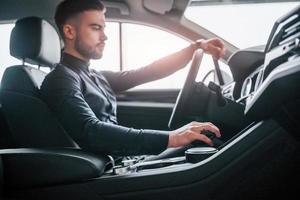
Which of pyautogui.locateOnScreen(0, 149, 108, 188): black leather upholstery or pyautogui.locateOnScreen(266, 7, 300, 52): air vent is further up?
pyautogui.locateOnScreen(266, 7, 300, 52): air vent

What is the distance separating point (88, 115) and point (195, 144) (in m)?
0.61

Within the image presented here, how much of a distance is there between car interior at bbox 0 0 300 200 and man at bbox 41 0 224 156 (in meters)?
0.06

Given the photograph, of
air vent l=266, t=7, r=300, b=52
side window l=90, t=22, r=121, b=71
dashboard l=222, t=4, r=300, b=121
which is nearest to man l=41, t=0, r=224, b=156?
dashboard l=222, t=4, r=300, b=121

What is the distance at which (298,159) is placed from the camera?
3.74ft

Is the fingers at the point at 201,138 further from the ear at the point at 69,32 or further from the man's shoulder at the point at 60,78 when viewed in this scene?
the ear at the point at 69,32

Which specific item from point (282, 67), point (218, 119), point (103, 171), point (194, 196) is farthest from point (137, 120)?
point (282, 67)

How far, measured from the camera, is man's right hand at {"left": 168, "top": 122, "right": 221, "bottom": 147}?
1327 mm

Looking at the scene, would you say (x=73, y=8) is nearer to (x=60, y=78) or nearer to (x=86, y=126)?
(x=60, y=78)

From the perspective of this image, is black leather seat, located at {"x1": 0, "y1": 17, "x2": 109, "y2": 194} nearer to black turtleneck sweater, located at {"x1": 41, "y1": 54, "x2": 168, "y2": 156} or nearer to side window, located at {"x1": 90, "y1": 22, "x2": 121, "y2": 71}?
black turtleneck sweater, located at {"x1": 41, "y1": 54, "x2": 168, "y2": 156}

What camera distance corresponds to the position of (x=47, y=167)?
1338 millimetres

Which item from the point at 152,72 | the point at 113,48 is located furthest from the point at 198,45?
the point at 113,48

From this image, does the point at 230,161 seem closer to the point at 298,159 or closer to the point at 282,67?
the point at 298,159

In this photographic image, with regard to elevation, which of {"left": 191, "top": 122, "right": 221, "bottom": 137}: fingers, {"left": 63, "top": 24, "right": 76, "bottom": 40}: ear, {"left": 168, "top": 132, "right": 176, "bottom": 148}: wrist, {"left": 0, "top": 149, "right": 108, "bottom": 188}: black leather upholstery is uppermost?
{"left": 63, "top": 24, "right": 76, "bottom": 40}: ear

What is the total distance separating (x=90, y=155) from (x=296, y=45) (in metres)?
0.77
